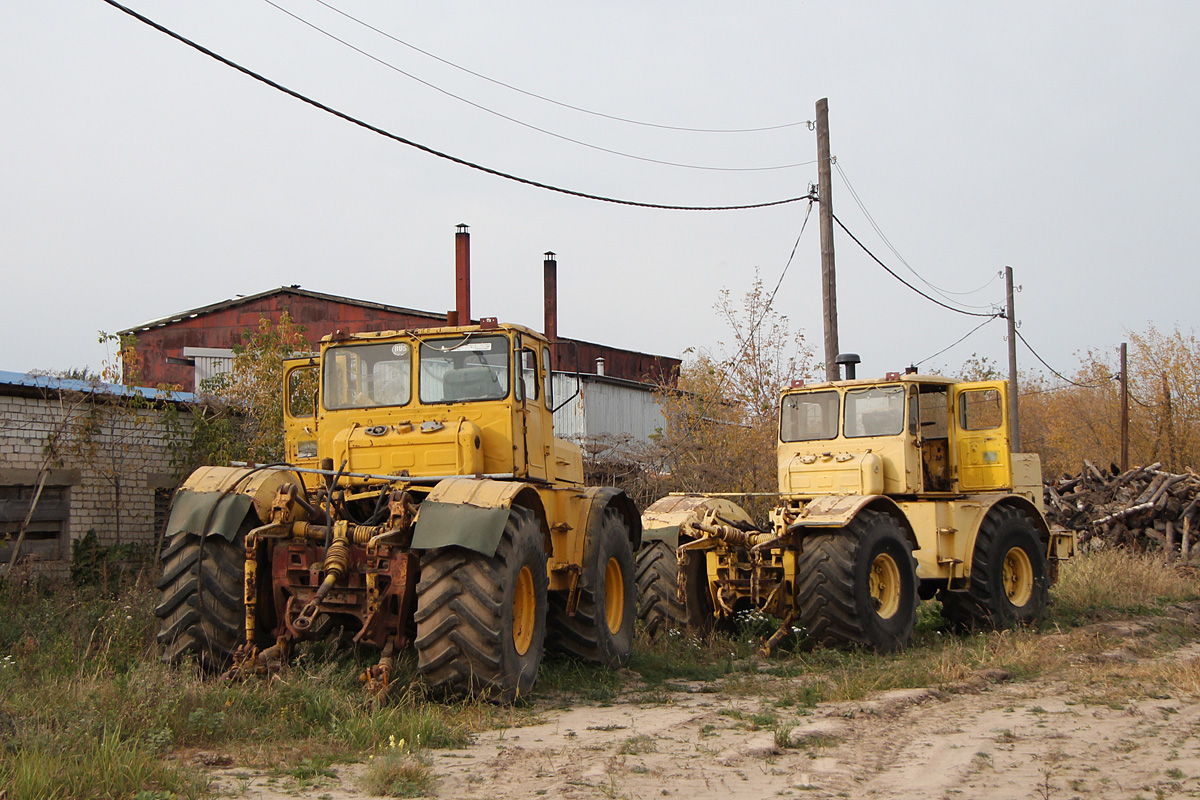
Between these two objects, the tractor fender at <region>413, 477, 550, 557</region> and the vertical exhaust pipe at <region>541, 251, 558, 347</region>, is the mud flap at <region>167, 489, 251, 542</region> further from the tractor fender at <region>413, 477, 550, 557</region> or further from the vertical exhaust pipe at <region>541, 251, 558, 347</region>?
the vertical exhaust pipe at <region>541, 251, 558, 347</region>

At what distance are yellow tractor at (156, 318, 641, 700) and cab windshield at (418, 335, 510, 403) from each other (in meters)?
0.01

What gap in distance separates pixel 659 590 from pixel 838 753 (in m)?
4.84

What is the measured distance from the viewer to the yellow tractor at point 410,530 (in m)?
7.69

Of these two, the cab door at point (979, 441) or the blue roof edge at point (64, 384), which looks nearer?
the cab door at point (979, 441)

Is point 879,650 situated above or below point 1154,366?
below

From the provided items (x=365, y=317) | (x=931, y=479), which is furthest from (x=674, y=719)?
(x=365, y=317)

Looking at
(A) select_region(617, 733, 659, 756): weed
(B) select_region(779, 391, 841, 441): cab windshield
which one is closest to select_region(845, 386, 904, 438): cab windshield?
(B) select_region(779, 391, 841, 441): cab windshield

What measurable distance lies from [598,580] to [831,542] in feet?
7.78

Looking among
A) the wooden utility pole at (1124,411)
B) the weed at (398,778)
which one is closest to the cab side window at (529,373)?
the weed at (398,778)

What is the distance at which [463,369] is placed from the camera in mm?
9148

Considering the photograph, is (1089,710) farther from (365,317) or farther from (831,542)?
(365,317)

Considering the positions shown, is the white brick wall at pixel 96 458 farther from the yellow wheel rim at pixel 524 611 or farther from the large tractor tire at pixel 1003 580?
the large tractor tire at pixel 1003 580

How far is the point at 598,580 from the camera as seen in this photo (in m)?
A: 9.66

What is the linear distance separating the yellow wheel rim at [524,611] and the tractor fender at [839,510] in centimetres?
320
